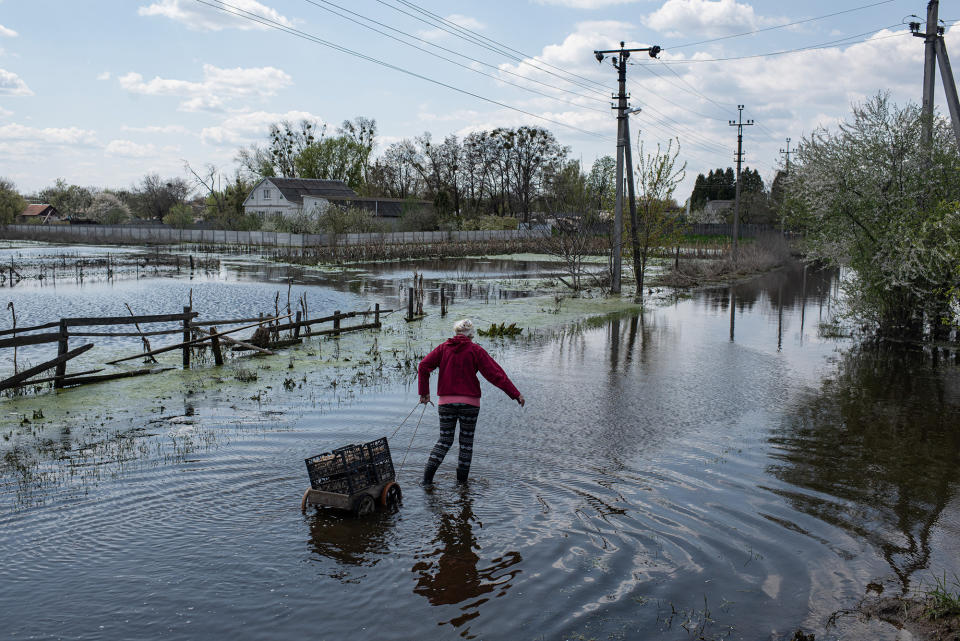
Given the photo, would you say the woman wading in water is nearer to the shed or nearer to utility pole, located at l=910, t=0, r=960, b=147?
utility pole, located at l=910, t=0, r=960, b=147

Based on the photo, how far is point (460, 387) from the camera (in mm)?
7988

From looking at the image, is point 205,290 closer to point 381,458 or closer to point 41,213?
point 381,458

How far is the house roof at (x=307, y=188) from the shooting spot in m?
83.0

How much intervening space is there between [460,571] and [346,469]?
163cm

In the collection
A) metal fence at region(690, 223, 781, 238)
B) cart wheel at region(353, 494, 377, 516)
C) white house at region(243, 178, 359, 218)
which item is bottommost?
cart wheel at region(353, 494, 377, 516)

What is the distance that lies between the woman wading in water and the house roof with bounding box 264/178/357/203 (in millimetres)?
77030

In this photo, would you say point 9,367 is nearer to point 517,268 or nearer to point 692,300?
point 692,300

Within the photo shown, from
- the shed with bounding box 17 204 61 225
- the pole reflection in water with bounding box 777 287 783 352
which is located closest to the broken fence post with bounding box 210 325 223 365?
the pole reflection in water with bounding box 777 287 783 352

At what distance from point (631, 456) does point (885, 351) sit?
12.0 m

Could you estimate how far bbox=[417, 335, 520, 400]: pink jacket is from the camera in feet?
26.2

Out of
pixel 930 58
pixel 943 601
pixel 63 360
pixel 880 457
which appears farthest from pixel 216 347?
pixel 930 58

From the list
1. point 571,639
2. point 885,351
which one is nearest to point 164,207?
point 885,351

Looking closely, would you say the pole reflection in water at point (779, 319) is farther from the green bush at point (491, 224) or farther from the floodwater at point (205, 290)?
the green bush at point (491, 224)

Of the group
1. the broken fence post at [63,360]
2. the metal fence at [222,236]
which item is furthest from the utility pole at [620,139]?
the metal fence at [222,236]
